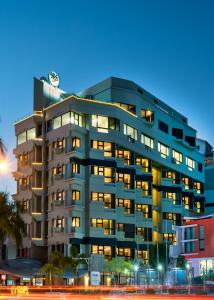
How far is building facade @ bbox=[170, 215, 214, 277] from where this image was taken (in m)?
84.1

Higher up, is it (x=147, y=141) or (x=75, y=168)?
(x=147, y=141)

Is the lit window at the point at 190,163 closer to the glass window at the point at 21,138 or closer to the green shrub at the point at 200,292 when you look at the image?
the glass window at the point at 21,138

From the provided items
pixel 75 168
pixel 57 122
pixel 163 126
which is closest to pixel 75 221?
pixel 75 168

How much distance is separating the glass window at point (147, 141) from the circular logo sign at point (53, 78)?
1790cm

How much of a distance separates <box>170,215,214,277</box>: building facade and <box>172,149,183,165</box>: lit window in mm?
32755

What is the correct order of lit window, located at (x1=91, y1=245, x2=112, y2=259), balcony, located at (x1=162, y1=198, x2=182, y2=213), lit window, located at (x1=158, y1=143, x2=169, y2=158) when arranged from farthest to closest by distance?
lit window, located at (x1=158, y1=143, x2=169, y2=158), balcony, located at (x1=162, y1=198, x2=182, y2=213), lit window, located at (x1=91, y1=245, x2=112, y2=259)

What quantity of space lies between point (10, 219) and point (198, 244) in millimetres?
29877

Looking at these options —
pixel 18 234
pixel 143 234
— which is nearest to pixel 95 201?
pixel 143 234

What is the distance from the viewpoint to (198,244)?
8625cm

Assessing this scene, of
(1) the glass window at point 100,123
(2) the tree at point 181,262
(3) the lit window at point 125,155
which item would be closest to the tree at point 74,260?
(2) the tree at point 181,262

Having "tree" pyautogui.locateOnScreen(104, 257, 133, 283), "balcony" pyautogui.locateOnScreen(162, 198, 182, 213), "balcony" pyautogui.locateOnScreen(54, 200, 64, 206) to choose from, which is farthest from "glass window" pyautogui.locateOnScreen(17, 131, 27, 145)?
"tree" pyautogui.locateOnScreen(104, 257, 133, 283)

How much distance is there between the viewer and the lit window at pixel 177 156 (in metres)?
123

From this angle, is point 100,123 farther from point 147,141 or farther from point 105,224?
point 105,224

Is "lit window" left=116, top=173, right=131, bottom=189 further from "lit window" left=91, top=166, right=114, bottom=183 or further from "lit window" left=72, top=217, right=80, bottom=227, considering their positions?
"lit window" left=72, top=217, right=80, bottom=227
